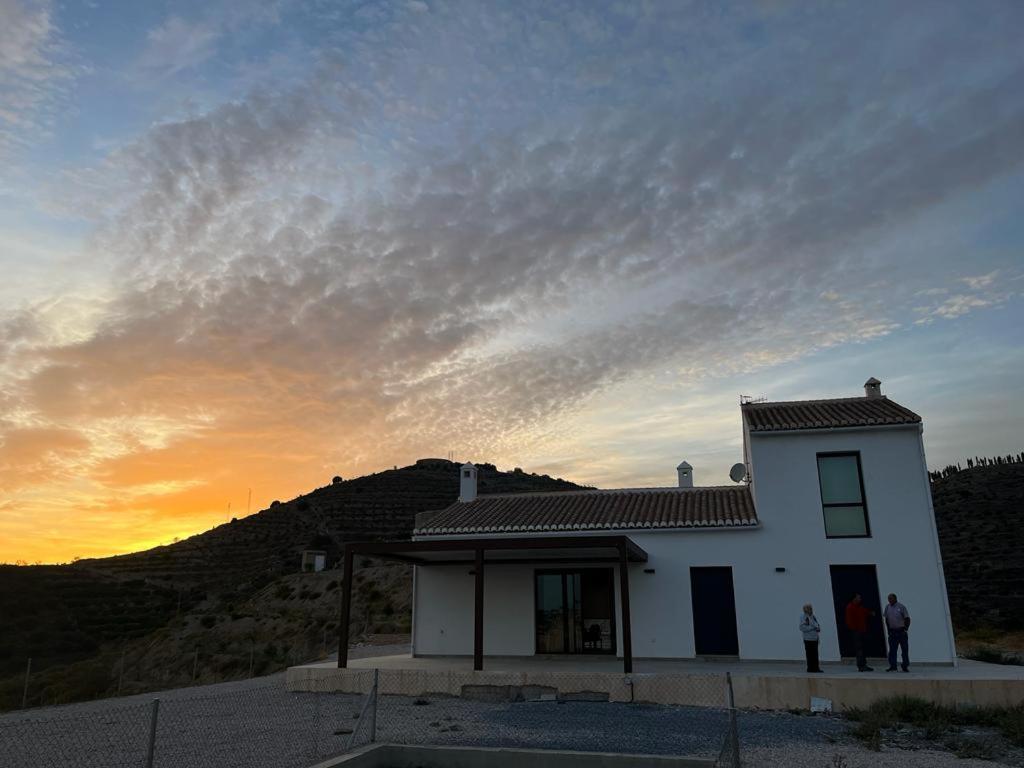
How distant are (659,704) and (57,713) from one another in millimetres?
11880

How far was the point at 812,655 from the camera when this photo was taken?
13531 millimetres

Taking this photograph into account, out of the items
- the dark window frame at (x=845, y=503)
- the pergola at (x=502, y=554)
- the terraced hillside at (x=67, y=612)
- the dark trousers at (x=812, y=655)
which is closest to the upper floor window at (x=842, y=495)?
the dark window frame at (x=845, y=503)

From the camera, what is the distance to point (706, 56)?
13.9 metres

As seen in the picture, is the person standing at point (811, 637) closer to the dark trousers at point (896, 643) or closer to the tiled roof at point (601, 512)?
the dark trousers at point (896, 643)

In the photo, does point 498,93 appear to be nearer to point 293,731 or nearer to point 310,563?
point 293,731

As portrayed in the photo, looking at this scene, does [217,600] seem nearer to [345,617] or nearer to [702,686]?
[345,617]

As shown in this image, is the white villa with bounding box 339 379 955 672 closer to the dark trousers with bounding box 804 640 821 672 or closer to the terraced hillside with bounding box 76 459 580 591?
the dark trousers with bounding box 804 640 821 672

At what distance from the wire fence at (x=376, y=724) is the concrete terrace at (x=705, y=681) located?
0.04 metres

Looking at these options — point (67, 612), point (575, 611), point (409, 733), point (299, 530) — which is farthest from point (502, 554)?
point (299, 530)

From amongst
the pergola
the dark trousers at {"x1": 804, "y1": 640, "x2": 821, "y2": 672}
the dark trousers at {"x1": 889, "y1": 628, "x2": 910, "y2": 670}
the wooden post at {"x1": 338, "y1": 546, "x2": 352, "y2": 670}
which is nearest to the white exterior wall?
the pergola

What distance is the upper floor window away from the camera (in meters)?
16.2

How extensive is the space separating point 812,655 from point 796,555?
3.03 m

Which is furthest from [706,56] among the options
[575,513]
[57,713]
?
[57,713]

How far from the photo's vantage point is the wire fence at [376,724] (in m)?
8.75
